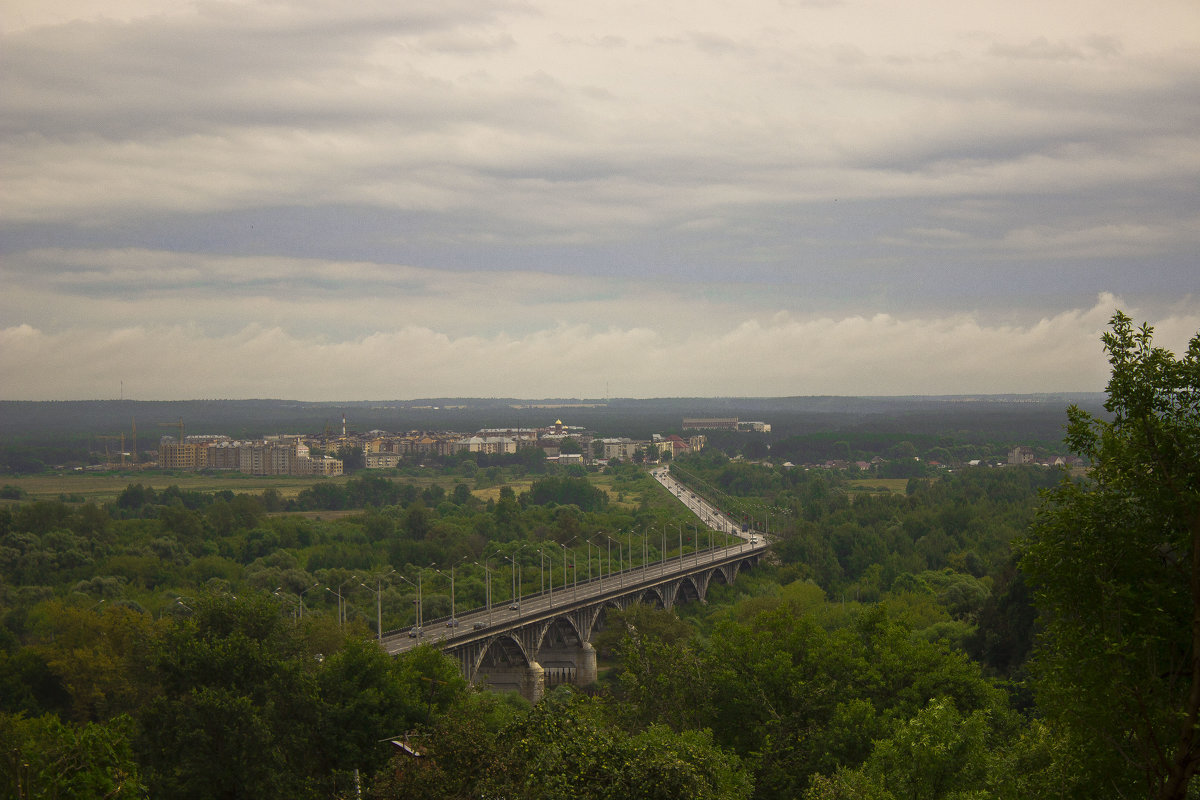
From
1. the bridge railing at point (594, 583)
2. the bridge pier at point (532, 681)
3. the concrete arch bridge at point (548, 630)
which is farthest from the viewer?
the bridge railing at point (594, 583)

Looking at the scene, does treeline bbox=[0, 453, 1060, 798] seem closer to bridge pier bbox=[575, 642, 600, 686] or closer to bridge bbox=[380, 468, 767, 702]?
bridge pier bbox=[575, 642, 600, 686]

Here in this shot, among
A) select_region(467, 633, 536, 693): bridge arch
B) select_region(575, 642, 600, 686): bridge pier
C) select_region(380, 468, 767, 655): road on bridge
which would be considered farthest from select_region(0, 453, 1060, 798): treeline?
select_region(467, 633, 536, 693): bridge arch

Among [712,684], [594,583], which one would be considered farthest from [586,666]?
[712,684]

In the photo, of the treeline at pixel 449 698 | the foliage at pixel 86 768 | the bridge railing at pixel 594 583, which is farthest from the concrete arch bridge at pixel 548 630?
the foliage at pixel 86 768

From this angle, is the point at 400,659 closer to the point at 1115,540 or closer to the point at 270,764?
the point at 270,764

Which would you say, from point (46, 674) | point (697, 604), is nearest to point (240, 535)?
point (697, 604)

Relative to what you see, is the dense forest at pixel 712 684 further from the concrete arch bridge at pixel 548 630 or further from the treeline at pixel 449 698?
the concrete arch bridge at pixel 548 630

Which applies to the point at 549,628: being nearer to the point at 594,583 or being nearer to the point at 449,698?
the point at 594,583
